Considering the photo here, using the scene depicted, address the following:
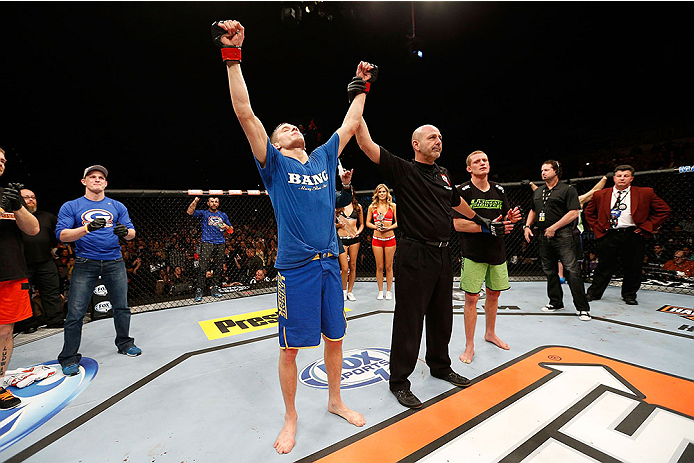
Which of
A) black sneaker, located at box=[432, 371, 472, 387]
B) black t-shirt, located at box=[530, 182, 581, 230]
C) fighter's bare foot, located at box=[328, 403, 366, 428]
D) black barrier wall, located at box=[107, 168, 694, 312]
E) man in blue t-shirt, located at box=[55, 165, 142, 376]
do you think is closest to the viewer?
fighter's bare foot, located at box=[328, 403, 366, 428]

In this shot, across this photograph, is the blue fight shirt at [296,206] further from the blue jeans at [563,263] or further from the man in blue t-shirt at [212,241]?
the man in blue t-shirt at [212,241]

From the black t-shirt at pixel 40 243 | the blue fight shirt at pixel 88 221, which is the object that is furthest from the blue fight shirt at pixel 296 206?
the black t-shirt at pixel 40 243

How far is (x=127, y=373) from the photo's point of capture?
2533 millimetres

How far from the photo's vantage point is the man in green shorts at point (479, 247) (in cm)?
257

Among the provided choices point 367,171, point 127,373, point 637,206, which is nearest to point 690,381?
point 637,206

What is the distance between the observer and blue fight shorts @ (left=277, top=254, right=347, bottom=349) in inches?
62.8

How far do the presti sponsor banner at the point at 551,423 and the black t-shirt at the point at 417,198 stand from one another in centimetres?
113

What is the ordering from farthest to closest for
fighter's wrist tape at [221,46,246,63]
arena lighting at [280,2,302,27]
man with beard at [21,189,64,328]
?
arena lighting at [280,2,302,27], man with beard at [21,189,64,328], fighter's wrist tape at [221,46,246,63]

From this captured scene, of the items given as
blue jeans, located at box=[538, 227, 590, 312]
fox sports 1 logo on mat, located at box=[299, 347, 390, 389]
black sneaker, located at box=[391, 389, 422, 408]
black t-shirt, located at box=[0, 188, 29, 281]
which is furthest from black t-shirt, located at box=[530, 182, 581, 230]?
black t-shirt, located at box=[0, 188, 29, 281]

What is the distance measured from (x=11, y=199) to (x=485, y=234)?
3.53m

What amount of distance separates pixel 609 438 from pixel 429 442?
0.95 metres

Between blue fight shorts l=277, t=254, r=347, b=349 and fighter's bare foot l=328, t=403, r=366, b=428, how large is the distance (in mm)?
549

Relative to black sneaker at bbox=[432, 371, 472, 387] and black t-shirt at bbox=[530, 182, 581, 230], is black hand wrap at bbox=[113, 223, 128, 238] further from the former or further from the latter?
black t-shirt at bbox=[530, 182, 581, 230]

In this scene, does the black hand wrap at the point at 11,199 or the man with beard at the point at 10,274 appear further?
the man with beard at the point at 10,274
